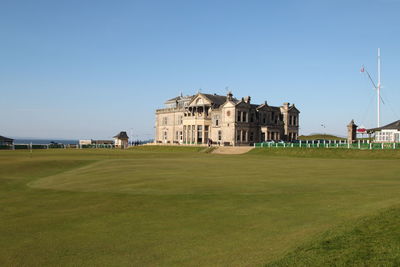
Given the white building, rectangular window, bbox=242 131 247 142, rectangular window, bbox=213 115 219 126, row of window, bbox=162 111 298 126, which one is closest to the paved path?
rectangular window, bbox=242 131 247 142

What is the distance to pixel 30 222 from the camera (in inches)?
572

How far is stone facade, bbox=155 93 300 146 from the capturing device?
8756 centimetres

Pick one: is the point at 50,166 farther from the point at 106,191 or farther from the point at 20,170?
the point at 106,191

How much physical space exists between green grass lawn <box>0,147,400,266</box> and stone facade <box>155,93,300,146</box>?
63.2 meters

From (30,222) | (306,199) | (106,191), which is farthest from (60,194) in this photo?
(306,199)

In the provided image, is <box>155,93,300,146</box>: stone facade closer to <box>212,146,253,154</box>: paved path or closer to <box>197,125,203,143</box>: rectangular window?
<box>197,125,203,143</box>: rectangular window

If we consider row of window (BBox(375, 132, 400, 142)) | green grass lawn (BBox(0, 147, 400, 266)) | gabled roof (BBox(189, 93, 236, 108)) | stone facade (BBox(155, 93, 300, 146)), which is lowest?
green grass lawn (BBox(0, 147, 400, 266))

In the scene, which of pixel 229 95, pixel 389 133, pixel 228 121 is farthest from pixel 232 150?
pixel 389 133

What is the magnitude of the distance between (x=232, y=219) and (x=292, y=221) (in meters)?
2.20

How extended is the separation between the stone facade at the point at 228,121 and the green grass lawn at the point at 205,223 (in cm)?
6324

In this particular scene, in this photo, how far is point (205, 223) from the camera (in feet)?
44.1

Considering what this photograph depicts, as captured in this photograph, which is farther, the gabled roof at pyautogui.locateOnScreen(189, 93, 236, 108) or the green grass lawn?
the gabled roof at pyautogui.locateOnScreen(189, 93, 236, 108)

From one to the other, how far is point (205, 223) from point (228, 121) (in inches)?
2942

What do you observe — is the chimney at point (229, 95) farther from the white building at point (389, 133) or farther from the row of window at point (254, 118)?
the white building at point (389, 133)
